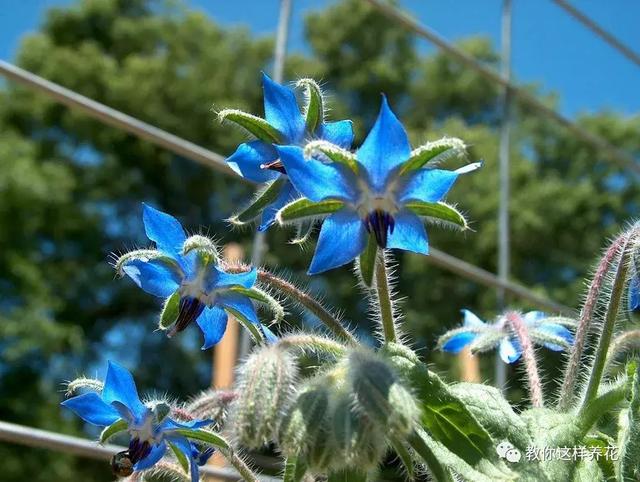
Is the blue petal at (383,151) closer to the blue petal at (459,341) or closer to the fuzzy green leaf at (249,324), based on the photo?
the fuzzy green leaf at (249,324)

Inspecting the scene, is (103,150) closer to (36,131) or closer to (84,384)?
(36,131)

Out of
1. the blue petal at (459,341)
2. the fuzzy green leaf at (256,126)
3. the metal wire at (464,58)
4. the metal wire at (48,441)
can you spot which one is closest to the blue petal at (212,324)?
the fuzzy green leaf at (256,126)

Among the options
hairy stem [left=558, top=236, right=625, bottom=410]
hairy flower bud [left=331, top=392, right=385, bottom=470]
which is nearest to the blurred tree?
hairy stem [left=558, top=236, right=625, bottom=410]

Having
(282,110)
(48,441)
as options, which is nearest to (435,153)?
(282,110)

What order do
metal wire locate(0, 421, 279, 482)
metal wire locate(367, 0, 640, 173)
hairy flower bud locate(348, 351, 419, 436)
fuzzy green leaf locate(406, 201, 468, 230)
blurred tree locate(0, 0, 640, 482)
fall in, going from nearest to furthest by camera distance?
hairy flower bud locate(348, 351, 419, 436), fuzzy green leaf locate(406, 201, 468, 230), metal wire locate(0, 421, 279, 482), metal wire locate(367, 0, 640, 173), blurred tree locate(0, 0, 640, 482)

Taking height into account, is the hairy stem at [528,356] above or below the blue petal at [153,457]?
above

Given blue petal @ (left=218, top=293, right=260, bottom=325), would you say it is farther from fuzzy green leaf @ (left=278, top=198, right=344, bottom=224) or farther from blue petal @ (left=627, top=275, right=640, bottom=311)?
blue petal @ (left=627, top=275, right=640, bottom=311)
